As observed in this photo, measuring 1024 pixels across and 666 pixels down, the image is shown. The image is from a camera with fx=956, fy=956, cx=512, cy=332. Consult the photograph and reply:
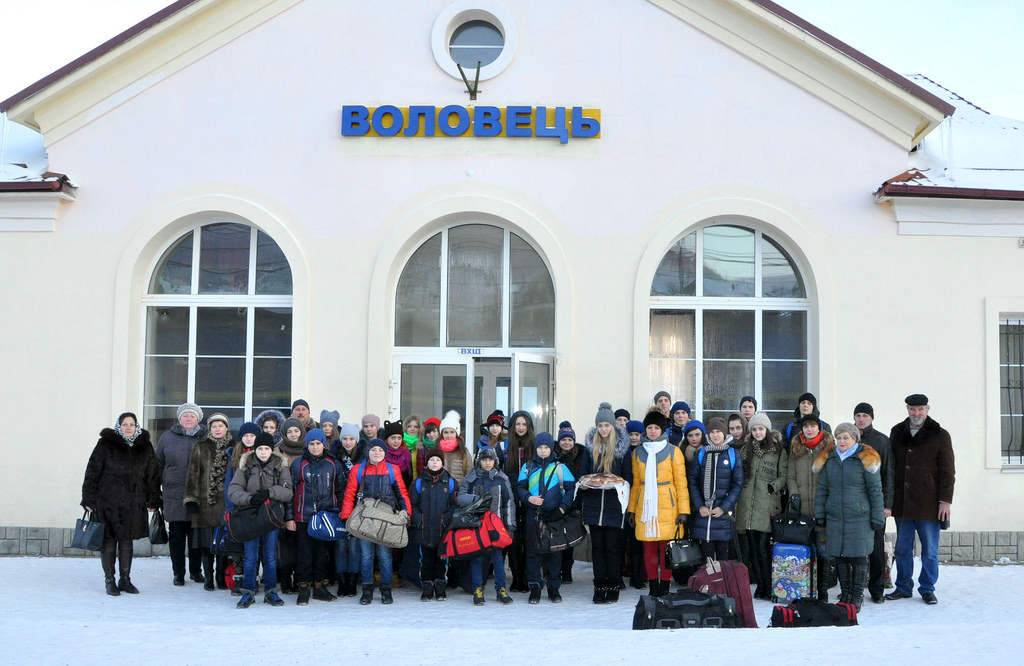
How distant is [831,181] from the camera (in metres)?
11.2

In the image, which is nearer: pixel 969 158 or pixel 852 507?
pixel 852 507

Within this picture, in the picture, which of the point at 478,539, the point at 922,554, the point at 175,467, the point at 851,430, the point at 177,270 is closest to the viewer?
the point at 851,430

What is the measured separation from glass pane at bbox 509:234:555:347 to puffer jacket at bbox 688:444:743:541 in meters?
3.23

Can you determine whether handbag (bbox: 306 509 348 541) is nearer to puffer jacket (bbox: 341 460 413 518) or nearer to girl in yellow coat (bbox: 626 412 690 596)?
puffer jacket (bbox: 341 460 413 518)

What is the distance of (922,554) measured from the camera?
9055 mm

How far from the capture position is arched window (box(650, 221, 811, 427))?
11.5m

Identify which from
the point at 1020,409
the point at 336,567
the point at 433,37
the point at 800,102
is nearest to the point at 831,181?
the point at 800,102

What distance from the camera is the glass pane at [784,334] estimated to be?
1151 centimetres

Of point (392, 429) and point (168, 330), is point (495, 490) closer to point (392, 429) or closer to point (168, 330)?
point (392, 429)

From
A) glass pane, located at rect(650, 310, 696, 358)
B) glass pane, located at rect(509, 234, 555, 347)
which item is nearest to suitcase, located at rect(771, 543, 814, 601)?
glass pane, located at rect(650, 310, 696, 358)

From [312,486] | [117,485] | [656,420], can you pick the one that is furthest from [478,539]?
[117,485]

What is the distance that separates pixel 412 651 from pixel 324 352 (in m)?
5.18

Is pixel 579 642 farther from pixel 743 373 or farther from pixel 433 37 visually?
pixel 433 37

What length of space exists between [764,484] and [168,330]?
24.3 feet
